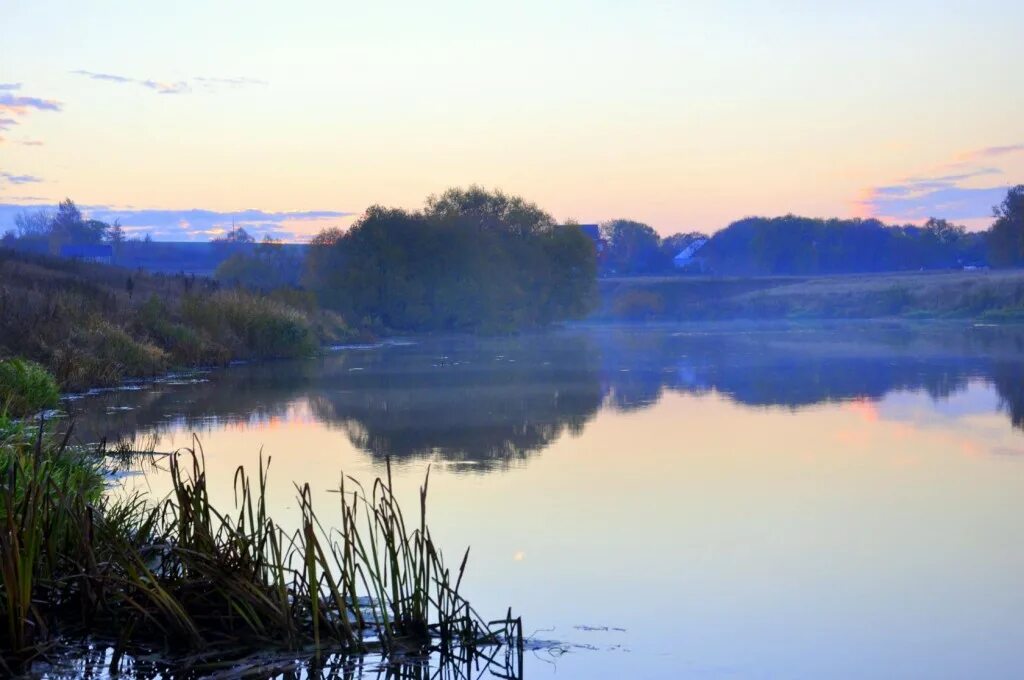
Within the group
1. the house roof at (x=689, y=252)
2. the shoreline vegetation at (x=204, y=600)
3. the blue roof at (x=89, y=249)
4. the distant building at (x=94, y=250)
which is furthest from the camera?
the house roof at (x=689, y=252)

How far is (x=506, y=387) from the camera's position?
71.2 ft

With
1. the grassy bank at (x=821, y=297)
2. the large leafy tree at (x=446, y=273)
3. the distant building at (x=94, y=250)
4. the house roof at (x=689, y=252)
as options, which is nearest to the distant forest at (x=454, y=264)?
the large leafy tree at (x=446, y=273)

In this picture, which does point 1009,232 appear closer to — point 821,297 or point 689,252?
point 821,297

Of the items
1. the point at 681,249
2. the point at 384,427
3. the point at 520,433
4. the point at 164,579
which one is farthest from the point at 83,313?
the point at 681,249

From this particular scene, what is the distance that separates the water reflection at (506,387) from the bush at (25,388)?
54 cm

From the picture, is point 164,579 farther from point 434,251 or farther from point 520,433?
point 434,251

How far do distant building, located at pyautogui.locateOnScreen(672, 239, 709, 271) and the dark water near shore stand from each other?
10950 cm

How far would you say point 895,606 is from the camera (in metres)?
6.48

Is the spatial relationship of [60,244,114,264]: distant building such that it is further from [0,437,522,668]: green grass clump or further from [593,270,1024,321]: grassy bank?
[0,437,522,668]: green grass clump

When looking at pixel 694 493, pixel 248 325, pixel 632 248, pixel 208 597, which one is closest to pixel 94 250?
pixel 632 248

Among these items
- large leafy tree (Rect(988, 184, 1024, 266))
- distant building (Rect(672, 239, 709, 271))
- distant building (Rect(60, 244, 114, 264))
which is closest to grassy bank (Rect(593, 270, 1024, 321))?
large leafy tree (Rect(988, 184, 1024, 266))

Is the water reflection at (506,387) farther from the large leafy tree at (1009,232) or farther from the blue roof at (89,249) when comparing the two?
the blue roof at (89,249)

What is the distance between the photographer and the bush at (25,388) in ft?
43.5

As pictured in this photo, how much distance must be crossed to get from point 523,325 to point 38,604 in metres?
52.1
